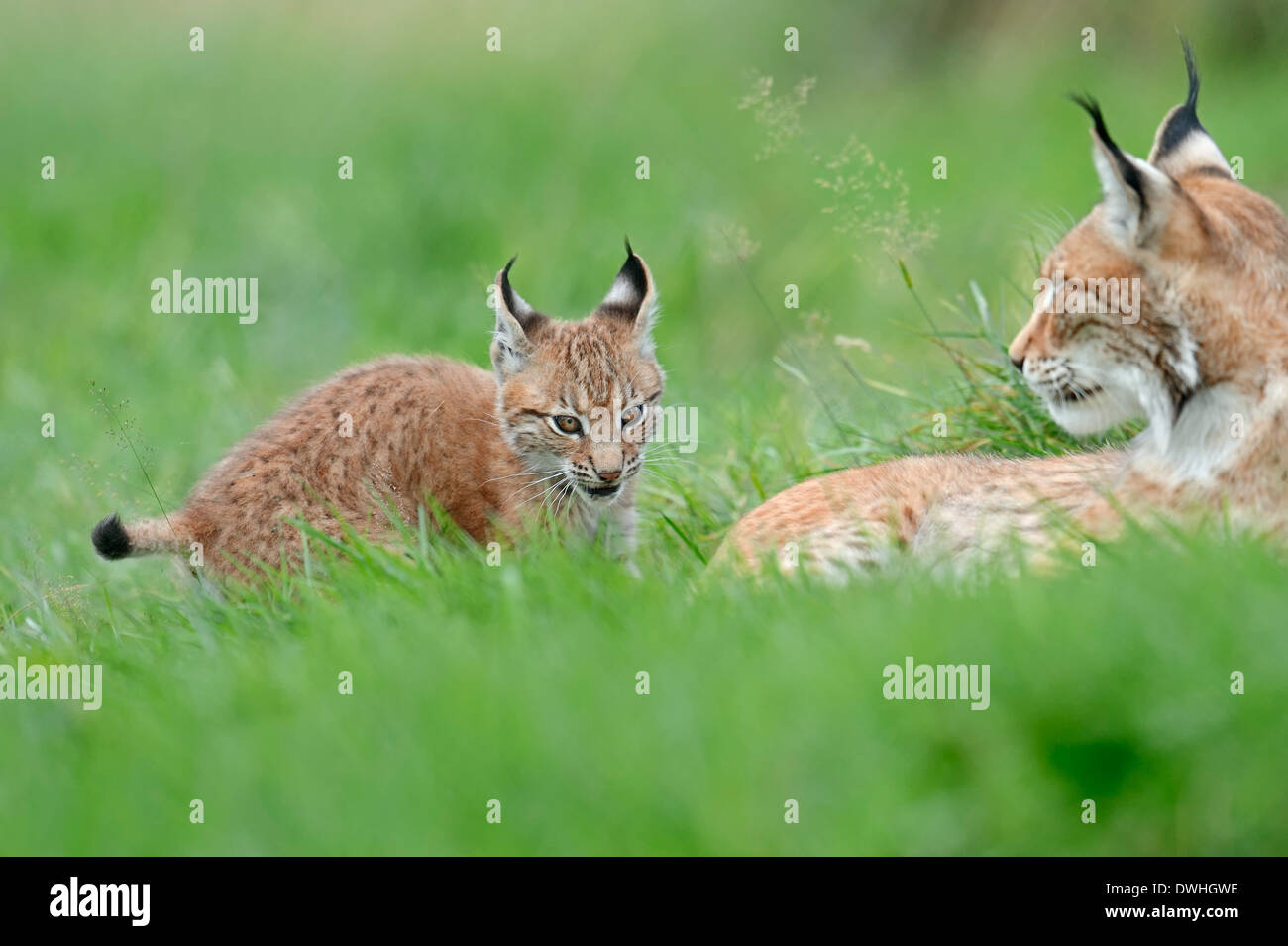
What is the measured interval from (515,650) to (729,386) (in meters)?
5.39

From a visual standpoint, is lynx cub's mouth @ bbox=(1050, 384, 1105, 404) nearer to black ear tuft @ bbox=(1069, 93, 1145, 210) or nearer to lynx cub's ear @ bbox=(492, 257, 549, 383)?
black ear tuft @ bbox=(1069, 93, 1145, 210)

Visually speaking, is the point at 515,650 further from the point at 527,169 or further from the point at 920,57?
the point at 920,57

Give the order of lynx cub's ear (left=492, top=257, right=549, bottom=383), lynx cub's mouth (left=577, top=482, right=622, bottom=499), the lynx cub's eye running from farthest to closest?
lynx cub's ear (left=492, top=257, right=549, bottom=383)
the lynx cub's eye
lynx cub's mouth (left=577, top=482, right=622, bottom=499)

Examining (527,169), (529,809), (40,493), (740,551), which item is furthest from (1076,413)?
(527,169)

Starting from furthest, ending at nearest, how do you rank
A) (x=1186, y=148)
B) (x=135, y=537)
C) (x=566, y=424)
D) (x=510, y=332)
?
(x=510, y=332) < (x=566, y=424) < (x=135, y=537) < (x=1186, y=148)

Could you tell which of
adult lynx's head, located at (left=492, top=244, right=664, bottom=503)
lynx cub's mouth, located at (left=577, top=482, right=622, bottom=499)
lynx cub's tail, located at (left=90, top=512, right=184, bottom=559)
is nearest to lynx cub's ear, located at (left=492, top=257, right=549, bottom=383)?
adult lynx's head, located at (left=492, top=244, right=664, bottom=503)

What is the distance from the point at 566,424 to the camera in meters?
6.65

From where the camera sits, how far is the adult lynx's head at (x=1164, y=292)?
193 inches

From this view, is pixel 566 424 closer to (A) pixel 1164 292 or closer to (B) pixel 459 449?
(B) pixel 459 449

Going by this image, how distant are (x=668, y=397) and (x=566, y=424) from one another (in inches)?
99.6

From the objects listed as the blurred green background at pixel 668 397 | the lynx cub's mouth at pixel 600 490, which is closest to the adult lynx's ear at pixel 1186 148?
the blurred green background at pixel 668 397

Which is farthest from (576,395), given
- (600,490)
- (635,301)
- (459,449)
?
(635,301)

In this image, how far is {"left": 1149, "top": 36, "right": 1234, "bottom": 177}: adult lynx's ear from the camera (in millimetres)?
5586

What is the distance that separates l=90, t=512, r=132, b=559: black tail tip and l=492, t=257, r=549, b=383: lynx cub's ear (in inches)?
69.5
